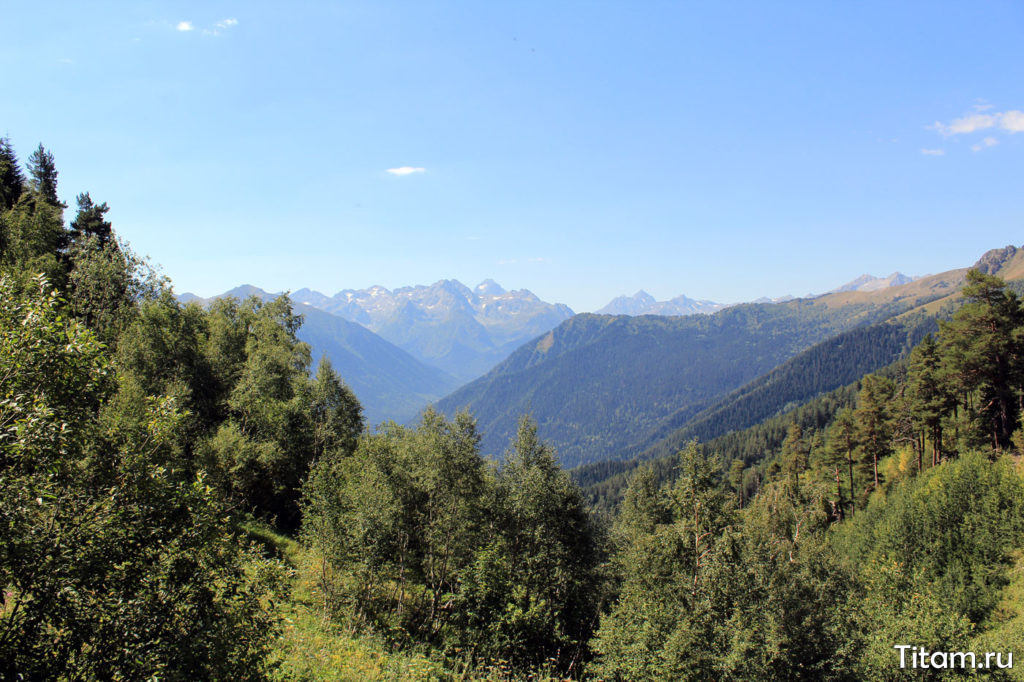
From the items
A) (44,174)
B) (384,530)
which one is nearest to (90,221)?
(44,174)

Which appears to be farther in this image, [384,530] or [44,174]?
[44,174]

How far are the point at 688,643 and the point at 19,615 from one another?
2304 cm

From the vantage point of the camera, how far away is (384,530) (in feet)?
89.3

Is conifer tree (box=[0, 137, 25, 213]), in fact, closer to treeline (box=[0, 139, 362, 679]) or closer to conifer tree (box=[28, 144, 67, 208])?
conifer tree (box=[28, 144, 67, 208])

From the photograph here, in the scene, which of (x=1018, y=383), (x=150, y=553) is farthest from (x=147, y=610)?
(x=1018, y=383)

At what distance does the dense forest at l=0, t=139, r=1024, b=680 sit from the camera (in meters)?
8.30

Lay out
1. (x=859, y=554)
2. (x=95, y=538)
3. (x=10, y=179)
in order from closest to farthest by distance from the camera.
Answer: (x=95, y=538) → (x=859, y=554) → (x=10, y=179)

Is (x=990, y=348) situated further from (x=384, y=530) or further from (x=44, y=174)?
(x=44, y=174)

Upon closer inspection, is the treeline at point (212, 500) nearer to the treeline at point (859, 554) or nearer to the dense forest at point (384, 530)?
the dense forest at point (384, 530)

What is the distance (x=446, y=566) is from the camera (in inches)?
1216

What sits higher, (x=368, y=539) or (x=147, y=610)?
(x=147, y=610)

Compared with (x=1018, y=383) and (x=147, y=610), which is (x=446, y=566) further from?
(x=1018, y=383)

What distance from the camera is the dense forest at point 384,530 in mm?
8297

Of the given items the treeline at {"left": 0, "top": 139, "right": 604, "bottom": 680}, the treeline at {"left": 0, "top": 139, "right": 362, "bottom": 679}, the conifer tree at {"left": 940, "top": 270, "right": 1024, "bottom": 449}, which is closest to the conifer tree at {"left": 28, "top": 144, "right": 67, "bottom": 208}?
the treeline at {"left": 0, "top": 139, "right": 604, "bottom": 680}
